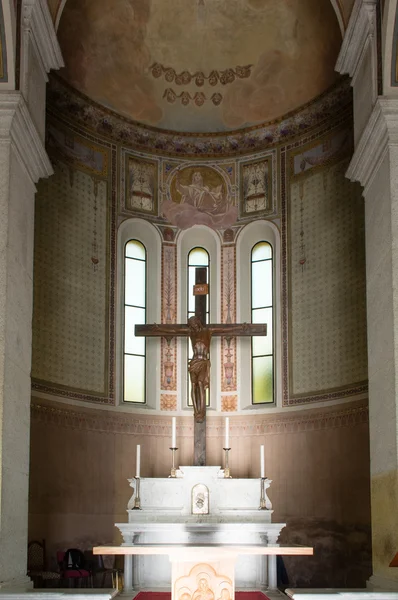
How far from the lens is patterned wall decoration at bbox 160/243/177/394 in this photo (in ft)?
53.9

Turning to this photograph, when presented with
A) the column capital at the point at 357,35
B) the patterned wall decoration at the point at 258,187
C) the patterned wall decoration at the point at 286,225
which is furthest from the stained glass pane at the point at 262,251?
the column capital at the point at 357,35

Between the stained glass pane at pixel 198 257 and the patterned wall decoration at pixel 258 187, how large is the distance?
988mm

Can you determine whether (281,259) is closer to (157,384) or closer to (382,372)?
(157,384)

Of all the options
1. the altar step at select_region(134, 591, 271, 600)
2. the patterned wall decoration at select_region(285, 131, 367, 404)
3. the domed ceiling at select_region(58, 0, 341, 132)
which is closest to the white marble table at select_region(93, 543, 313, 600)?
the altar step at select_region(134, 591, 271, 600)

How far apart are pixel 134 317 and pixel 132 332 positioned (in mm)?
309

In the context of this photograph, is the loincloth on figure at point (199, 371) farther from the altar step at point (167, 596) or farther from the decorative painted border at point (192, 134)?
the decorative painted border at point (192, 134)

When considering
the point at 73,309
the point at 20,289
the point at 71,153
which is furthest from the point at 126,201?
the point at 20,289

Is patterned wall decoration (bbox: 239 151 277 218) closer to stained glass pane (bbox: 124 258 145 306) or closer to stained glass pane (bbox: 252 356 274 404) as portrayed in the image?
stained glass pane (bbox: 124 258 145 306)

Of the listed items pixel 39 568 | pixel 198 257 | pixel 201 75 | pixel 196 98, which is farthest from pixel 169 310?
pixel 39 568

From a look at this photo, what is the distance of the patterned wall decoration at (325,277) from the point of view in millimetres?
14891

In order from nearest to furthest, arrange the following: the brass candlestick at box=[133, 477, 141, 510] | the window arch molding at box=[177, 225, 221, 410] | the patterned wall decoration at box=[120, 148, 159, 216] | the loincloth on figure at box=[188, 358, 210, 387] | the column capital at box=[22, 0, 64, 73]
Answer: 1. the column capital at box=[22, 0, 64, 73]
2. the brass candlestick at box=[133, 477, 141, 510]
3. the loincloth on figure at box=[188, 358, 210, 387]
4. the window arch molding at box=[177, 225, 221, 410]
5. the patterned wall decoration at box=[120, 148, 159, 216]

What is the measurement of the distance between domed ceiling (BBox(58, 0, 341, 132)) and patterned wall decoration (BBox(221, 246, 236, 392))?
252 cm

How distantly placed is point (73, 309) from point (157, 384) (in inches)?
85.1

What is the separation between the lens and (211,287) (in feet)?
55.5
